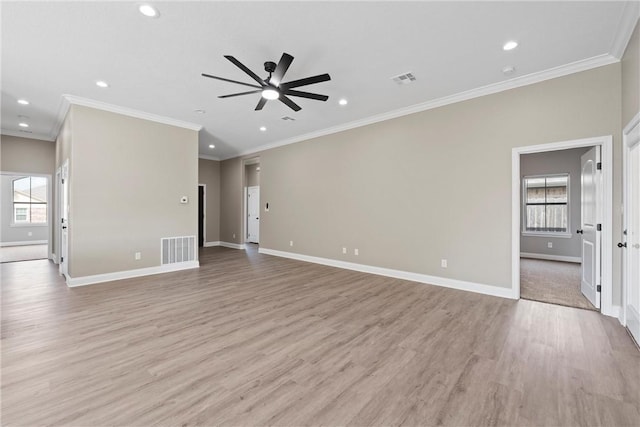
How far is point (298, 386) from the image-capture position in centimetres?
198

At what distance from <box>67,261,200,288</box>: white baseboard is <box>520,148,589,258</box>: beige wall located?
27.3ft

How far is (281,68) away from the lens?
2.93m

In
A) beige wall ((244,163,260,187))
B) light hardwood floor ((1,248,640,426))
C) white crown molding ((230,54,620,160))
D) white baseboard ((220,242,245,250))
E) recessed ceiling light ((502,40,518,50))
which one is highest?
recessed ceiling light ((502,40,518,50))

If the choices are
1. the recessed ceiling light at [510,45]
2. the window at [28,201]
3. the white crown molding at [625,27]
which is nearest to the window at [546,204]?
the white crown molding at [625,27]

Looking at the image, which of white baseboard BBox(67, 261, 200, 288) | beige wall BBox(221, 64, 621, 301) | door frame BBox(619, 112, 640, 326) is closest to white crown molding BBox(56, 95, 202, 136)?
beige wall BBox(221, 64, 621, 301)

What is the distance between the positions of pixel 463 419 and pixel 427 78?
3.85 metres

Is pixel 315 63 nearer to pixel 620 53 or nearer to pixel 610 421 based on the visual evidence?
pixel 620 53

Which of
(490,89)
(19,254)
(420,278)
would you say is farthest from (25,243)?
(490,89)

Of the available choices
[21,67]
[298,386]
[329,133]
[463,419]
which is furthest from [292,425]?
[329,133]

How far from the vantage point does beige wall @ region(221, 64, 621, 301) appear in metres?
3.50

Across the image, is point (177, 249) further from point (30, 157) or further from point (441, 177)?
point (441, 177)

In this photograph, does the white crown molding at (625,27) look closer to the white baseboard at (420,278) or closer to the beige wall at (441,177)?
the beige wall at (441,177)

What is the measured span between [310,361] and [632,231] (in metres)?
3.54

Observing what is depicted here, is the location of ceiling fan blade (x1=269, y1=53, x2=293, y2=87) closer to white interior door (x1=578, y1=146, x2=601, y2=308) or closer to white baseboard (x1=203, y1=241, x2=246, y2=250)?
white interior door (x1=578, y1=146, x2=601, y2=308)
